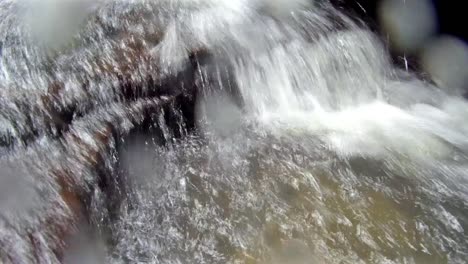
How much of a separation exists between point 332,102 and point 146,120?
167 centimetres

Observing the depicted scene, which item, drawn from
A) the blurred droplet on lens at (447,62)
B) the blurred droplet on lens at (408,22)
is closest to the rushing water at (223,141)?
the blurred droplet on lens at (447,62)

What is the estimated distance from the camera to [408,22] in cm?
501

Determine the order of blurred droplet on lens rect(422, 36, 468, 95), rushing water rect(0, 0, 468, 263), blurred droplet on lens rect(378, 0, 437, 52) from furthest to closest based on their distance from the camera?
blurred droplet on lens rect(378, 0, 437, 52) → blurred droplet on lens rect(422, 36, 468, 95) → rushing water rect(0, 0, 468, 263)

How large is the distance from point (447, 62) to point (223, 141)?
10.1 feet

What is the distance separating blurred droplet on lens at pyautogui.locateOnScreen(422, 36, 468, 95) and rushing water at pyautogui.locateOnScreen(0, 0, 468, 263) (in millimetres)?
428

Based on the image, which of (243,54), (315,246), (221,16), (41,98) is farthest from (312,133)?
(41,98)

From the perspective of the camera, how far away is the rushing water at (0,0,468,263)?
Answer: 2.43m

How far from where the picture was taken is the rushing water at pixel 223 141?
243 centimetres

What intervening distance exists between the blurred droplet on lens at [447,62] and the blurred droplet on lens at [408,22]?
16 cm

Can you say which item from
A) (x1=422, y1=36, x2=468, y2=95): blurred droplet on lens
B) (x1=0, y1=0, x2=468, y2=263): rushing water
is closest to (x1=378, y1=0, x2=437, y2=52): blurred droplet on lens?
(x1=422, y1=36, x2=468, y2=95): blurred droplet on lens

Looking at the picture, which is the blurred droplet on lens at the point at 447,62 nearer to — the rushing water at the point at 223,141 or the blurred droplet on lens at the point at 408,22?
the blurred droplet on lens at the point at 408,22

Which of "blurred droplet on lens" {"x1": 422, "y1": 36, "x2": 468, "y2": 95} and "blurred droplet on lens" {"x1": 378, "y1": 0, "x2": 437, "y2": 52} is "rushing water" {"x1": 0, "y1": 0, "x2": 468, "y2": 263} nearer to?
"blurred droplet on lens" {"x1": 422, "y1": 36, "x2": 468, "y2": 95}

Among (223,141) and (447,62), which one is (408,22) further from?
(223,141)

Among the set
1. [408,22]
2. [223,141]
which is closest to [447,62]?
[408,22]
